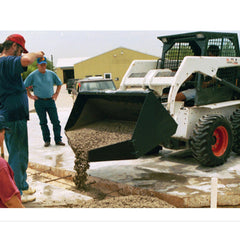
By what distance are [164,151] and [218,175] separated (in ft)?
6.17

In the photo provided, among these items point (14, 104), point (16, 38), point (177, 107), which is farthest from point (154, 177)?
point (16, 38)

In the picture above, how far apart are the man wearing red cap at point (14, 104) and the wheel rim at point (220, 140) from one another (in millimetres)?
3138

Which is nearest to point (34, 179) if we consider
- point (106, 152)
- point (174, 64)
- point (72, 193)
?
point (72, 193)

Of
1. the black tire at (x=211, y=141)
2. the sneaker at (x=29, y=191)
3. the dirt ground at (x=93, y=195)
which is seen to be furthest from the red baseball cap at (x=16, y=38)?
the black tire at (x=211, y=141)

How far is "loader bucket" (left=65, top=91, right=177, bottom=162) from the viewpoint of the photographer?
440 centimetres

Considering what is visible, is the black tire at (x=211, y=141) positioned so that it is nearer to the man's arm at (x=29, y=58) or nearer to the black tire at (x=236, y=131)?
the black tire at (x=236, y=131)

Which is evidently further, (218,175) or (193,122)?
(193,122)

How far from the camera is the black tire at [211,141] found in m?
5.42

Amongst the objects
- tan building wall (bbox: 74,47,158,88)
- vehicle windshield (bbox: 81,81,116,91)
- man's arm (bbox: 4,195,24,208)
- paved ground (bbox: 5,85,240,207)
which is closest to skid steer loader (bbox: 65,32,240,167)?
paved ground (bbox: 5,85,240,207)

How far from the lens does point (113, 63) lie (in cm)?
2750

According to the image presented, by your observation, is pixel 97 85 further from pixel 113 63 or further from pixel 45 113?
pixel 113 63

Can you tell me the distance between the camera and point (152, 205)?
394cm
